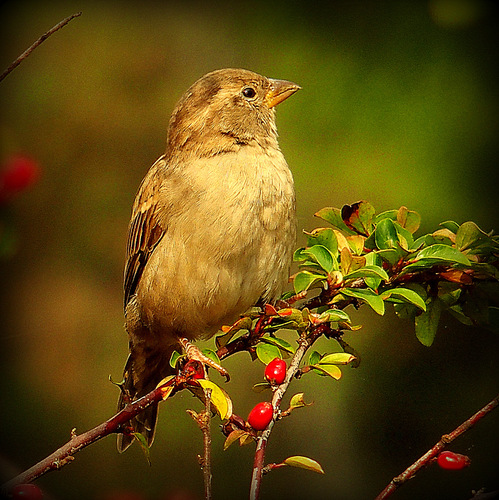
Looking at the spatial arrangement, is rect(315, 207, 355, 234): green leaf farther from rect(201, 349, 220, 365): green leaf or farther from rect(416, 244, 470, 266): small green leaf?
rect(201, 349, 220, 365): green leaf

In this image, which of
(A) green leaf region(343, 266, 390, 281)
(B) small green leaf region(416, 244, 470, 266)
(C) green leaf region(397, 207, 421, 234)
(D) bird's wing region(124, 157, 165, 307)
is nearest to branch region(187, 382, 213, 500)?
(A) green leaf region(343, 266, 390, 281)

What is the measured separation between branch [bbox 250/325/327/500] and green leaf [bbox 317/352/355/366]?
37 mm

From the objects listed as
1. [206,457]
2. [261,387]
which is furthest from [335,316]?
[206,457]

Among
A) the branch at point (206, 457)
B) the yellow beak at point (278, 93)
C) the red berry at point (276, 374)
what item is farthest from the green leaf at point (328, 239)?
the yellow beak at point (278, 93)

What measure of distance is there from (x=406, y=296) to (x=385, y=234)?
14cm

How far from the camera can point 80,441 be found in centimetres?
116

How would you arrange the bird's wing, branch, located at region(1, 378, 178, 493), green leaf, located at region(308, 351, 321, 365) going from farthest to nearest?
the bird's wing, green leaf, located at region(308, 351, 321, 365), branch, located at region(1, 378, 178, 493)

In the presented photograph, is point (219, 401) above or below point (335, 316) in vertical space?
below

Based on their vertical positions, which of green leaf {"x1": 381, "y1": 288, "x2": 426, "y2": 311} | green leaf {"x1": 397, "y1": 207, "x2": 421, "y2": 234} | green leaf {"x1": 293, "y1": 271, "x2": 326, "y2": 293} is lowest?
green leaf {"x1": 381, "y1": 288, "x2": 426, "y2": 311}

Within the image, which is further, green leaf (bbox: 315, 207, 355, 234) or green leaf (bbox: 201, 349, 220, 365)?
green leaf (bbox: 315, 207, 355, 234)

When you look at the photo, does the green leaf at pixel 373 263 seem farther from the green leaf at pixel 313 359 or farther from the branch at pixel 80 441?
the branch at pixel 80 441

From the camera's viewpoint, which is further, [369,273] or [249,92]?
[249,92]

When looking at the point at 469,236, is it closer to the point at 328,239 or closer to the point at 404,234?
the point at 404,234

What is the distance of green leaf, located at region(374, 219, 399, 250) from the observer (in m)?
1.39
